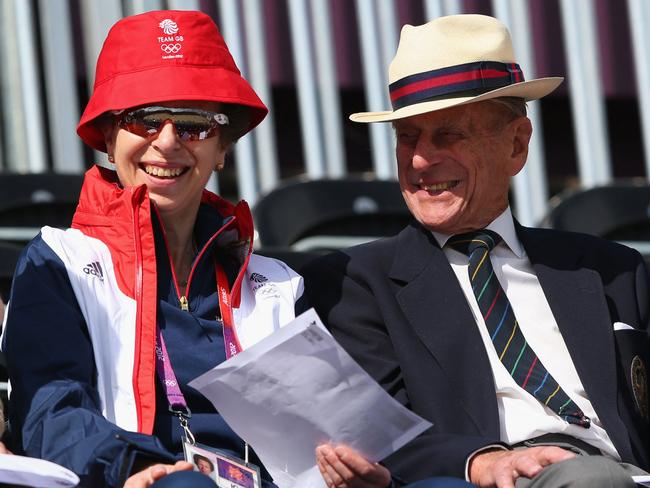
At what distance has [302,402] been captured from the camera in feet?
10.3

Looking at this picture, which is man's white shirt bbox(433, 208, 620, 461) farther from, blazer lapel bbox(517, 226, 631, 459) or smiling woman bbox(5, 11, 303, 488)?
smiling woman bbox(5, 11, 303, 488)

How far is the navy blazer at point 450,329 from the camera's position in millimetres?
3557

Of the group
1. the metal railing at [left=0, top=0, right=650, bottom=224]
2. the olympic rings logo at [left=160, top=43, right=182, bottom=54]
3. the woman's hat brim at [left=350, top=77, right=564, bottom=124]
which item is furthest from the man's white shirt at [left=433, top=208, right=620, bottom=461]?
the metal railing at [left=0, top=0, right=650, bottom=224]

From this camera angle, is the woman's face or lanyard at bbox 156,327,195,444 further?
the woman's face

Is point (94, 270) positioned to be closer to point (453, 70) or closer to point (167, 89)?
point (167, 89)

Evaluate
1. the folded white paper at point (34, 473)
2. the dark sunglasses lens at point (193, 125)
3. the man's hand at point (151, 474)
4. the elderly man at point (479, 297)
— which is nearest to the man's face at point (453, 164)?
the elderly man at point (479, 297)

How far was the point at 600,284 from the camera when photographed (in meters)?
3.85

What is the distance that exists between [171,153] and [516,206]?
3837 millimetres

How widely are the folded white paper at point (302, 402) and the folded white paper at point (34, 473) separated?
1.12 ft

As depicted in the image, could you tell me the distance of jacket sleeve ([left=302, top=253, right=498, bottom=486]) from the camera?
11.1ft

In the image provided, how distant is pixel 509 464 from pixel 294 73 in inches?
181

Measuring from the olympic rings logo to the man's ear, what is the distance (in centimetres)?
92

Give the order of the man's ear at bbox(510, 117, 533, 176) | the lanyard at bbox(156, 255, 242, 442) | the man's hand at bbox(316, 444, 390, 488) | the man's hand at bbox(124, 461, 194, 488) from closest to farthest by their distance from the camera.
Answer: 1. the man's hand at bbox(124, 461, 194, 488)
2. the man's hand at bbox(316, 444, 390, 488)
3. the lanyard at bbox(156, 255, 242, 442)
4. the man's ear at bbox(510, 117, 533, 176)

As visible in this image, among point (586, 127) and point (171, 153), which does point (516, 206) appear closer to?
point (586, 127)
